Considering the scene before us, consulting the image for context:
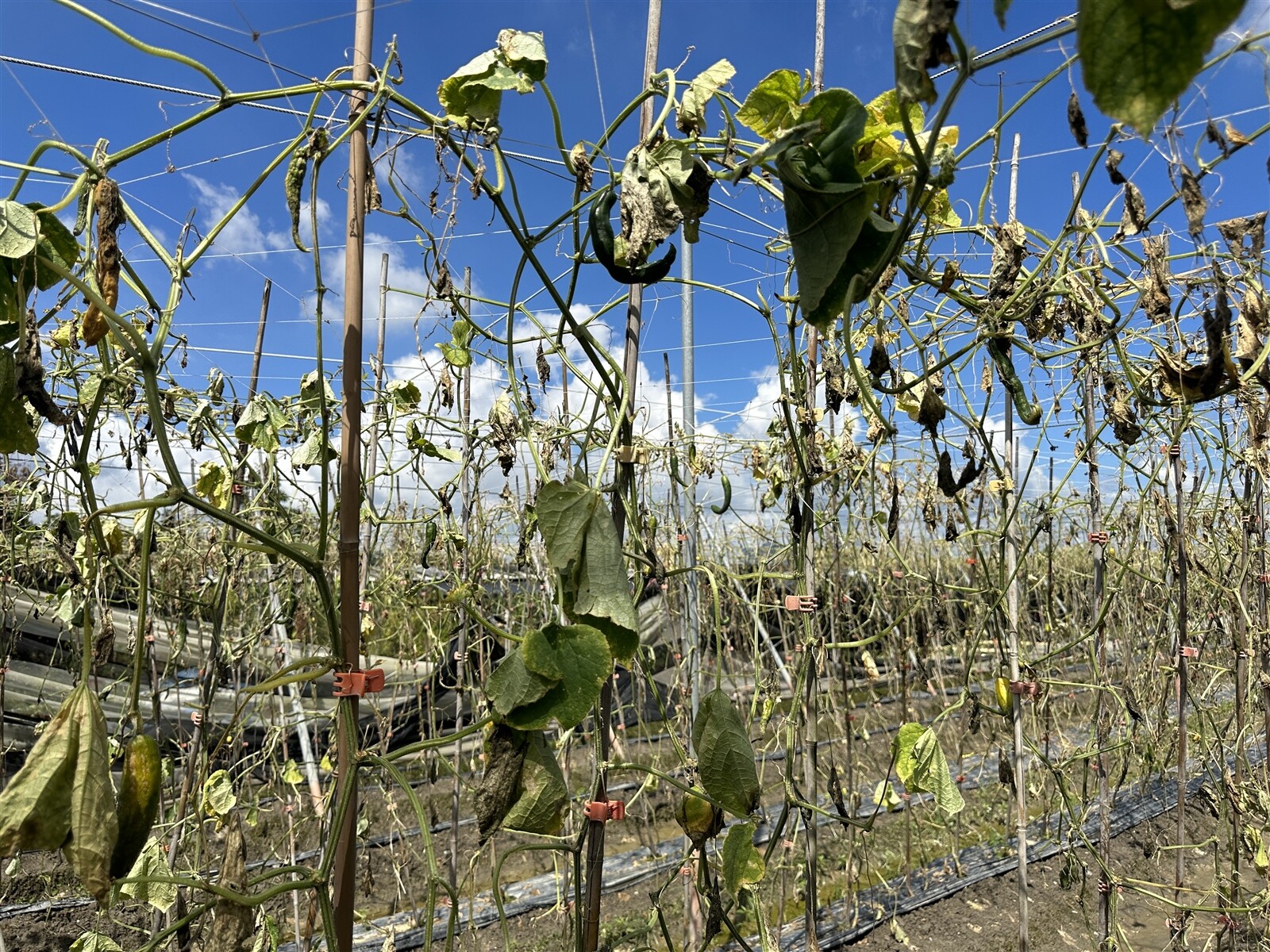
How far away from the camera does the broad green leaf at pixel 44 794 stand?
639mm

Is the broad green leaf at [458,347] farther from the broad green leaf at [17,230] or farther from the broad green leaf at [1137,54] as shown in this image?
the broad green leaf at [1137,54]

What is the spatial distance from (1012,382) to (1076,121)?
0.34 metres

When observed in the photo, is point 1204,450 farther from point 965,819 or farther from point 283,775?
point 283,775

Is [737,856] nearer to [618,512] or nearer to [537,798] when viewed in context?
[537,798]

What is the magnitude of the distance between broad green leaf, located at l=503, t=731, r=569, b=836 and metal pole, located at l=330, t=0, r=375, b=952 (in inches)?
7.0

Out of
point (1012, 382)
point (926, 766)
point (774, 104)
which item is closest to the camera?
point (774, 104)

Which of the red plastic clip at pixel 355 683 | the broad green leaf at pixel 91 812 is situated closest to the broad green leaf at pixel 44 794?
the broad green leaf at pixel 91 812

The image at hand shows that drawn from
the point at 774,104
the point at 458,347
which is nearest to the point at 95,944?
the point at 458,347

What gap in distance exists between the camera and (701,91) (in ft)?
2.58

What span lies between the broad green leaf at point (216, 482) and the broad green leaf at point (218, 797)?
2.28 feet

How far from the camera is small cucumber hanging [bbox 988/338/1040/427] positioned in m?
1.06

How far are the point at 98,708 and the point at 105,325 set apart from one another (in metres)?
0.38

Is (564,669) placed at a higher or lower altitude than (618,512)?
lower

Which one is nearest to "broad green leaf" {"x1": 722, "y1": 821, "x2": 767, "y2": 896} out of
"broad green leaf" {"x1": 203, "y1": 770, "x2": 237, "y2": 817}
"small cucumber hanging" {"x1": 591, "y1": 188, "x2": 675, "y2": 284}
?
"small cucumber hanging" {"x1": 591, "y1": 188, "x2": 675, "y2": 284}
